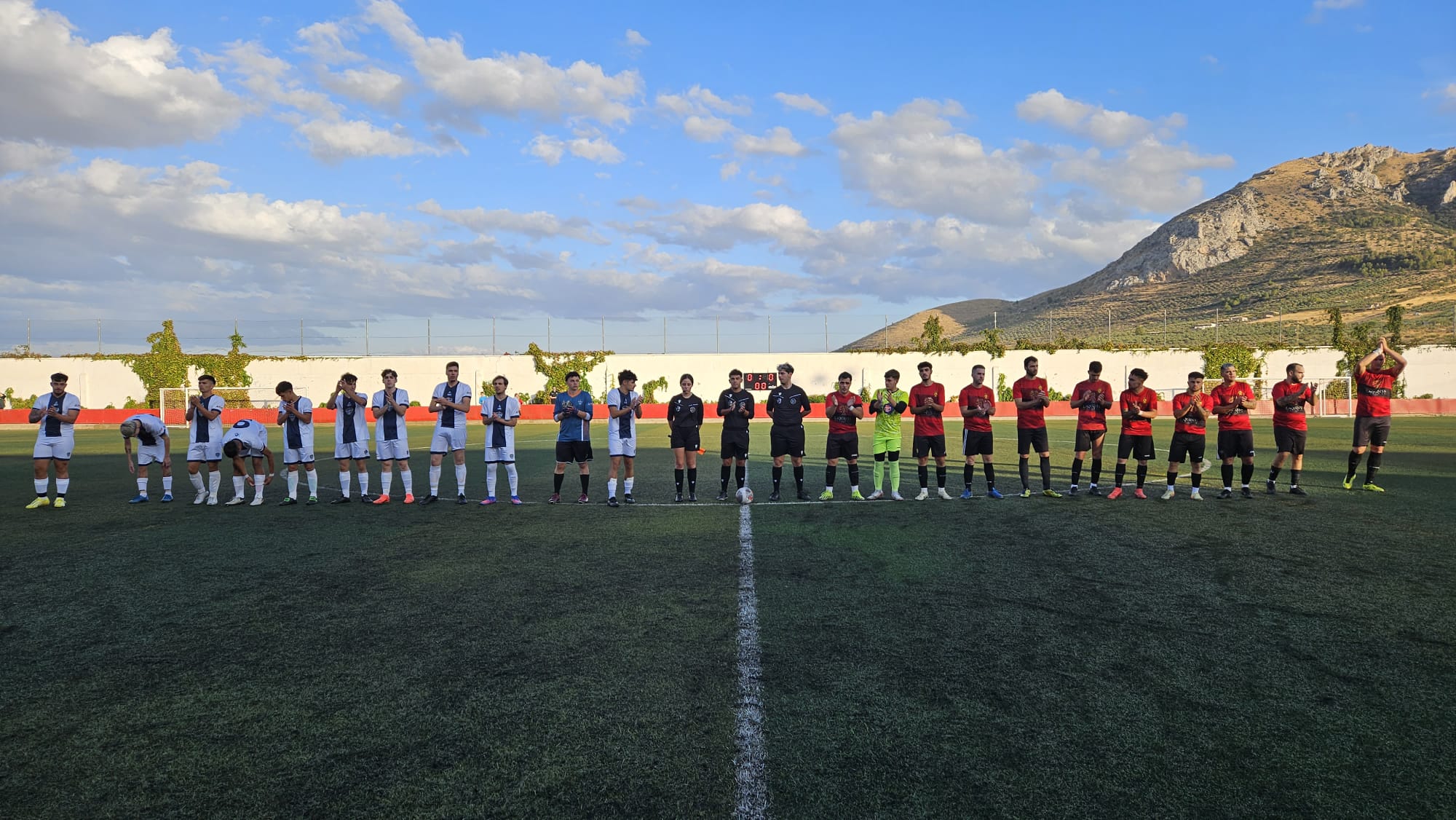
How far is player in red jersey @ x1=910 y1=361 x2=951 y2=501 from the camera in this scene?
37.1 ft

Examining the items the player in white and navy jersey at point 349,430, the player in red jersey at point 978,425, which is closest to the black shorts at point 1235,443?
the player in red jersey at point 978,425

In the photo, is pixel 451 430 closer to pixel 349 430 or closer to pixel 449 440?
pixel 449 440

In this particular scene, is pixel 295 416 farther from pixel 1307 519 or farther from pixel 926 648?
pixel 1307 519

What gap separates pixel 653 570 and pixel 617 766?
3.72 metres

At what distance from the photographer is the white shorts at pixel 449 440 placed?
11555 mm

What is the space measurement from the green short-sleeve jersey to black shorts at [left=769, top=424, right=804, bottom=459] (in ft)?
3.85

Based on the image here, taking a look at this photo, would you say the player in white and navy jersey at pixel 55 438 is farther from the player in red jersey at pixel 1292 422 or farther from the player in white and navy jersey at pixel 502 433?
the player in red jersey at pixel 1292 422

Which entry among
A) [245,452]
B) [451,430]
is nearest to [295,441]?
[245,452]

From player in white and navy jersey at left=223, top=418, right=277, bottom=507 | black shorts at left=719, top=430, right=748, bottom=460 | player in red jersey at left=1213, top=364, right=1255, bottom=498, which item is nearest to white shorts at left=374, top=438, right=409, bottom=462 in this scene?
player in white and navy jersey at left=223, top=418, right=277, bottom=507

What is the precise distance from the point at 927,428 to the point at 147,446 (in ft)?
38.1

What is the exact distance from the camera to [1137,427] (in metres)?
11.2

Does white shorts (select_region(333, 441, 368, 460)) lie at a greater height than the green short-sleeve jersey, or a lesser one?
lesser

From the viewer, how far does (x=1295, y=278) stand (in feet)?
297

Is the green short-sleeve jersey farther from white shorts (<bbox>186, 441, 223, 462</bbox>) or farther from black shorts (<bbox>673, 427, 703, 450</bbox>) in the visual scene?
white shorts (<bbox>186, 441, 223, 462</bbox>)
